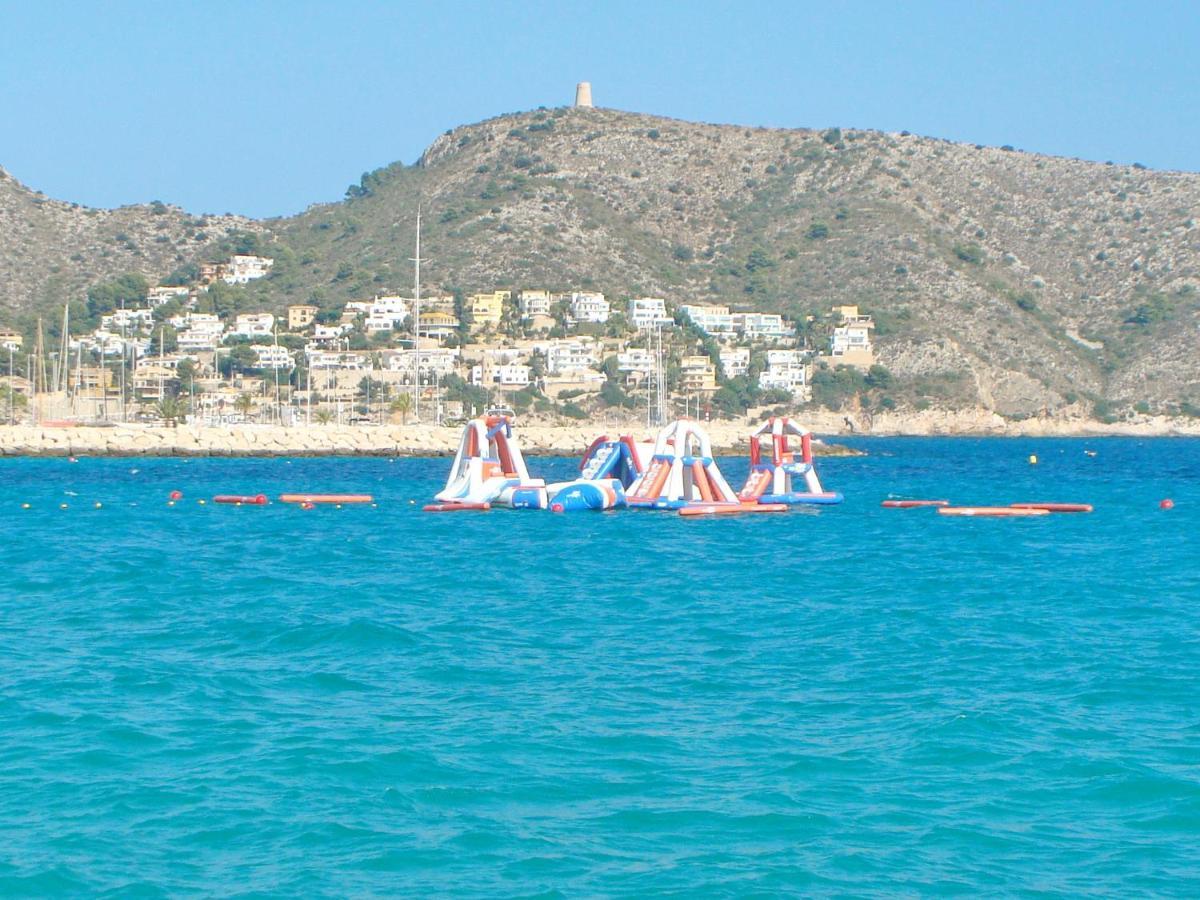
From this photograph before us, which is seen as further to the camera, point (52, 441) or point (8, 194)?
point (8, 194)

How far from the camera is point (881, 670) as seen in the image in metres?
18.5

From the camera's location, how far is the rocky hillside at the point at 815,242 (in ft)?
482

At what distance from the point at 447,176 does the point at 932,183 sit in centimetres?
5130

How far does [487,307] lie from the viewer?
141625 millimetres

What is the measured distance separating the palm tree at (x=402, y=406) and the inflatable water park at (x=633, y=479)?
6429 centimetres

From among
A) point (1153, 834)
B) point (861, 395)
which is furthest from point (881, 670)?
point (861, 395)

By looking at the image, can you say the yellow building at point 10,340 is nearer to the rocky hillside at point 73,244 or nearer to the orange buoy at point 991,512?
the rocky hillside at point 73,244

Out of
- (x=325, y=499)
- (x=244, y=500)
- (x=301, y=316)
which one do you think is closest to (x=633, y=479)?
(x=325, y=499)

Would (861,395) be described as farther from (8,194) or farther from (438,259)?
(8,194)

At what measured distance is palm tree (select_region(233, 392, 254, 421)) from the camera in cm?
11796

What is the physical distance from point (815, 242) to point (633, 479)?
116044 mm

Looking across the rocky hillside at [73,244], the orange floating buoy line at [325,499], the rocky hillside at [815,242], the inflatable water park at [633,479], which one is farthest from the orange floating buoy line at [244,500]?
the rocky hillside at [73,244]

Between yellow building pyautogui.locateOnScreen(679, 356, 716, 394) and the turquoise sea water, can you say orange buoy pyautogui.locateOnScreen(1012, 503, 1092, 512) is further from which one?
yellow building pyautogui.locateOnScreen(679, 356, 716, 394)

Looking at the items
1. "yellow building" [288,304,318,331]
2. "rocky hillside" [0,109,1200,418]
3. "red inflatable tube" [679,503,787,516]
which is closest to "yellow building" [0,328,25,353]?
"rocky hillside" [0,109,1200,418]
